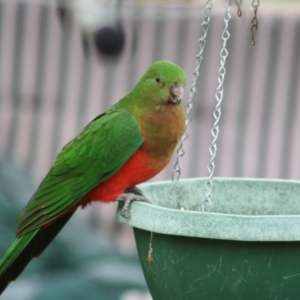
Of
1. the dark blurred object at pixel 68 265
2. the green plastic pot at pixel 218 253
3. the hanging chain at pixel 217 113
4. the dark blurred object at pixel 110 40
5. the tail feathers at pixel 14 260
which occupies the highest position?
the dark blurred object at pixel 110 40

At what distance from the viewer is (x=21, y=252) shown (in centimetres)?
351

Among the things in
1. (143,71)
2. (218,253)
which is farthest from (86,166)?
(143,71)

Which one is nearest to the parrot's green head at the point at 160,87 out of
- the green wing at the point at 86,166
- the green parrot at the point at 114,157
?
the green parrot at the point at 114,157

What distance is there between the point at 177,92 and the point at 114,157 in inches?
14.8

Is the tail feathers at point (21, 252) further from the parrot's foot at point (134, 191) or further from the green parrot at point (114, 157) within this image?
the parrot's foot at point (134, 191)

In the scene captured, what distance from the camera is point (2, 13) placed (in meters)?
8.11

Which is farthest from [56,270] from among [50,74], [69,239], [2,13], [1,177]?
[2,13]

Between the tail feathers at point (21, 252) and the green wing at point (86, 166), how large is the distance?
93 mm

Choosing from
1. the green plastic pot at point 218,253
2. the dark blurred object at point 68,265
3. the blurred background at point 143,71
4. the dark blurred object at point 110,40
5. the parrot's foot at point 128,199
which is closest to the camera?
the green plastic pot at point 218,253

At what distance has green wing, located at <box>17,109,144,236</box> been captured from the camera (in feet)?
11.2

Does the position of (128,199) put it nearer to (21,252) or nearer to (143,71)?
(21,252)

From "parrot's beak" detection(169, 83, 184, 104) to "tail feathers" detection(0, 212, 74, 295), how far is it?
2.32 feet

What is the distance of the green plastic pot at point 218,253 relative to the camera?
8.34 feet

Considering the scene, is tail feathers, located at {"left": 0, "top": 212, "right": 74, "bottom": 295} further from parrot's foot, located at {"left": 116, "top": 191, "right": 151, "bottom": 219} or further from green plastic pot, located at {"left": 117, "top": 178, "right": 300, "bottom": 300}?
green plastic pot, located at {"left": 117, "top": 178, "right": 300, "bottom": 300}
